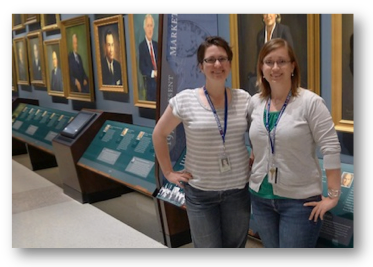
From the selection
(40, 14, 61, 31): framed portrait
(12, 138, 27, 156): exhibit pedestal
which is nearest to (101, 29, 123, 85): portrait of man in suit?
(40, 14, 61, 31): framed portrait

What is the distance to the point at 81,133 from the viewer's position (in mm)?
4207

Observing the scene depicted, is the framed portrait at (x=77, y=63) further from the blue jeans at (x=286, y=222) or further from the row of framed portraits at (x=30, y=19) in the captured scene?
the blue jeans at (x=286, y=222)

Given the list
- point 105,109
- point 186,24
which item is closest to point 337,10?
point 186,24

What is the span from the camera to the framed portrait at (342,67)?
2.76 meters

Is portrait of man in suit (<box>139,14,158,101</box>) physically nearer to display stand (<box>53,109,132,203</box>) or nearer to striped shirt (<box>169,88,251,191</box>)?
display stand (<box>53,109,132,203</box>)

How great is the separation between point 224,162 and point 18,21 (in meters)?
1.98

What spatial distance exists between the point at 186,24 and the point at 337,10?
3.49 feet

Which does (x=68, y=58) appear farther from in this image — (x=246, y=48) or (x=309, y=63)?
(x=309, y=63)

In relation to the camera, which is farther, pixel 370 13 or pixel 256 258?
pixel 256 258

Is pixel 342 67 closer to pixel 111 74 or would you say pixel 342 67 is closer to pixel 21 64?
pixel 111 74

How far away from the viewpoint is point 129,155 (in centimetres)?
383

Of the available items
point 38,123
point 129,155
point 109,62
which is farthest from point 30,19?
point 129,155

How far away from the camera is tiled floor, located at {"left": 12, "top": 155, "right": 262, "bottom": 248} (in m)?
3.44

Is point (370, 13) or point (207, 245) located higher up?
point (370, 13)
